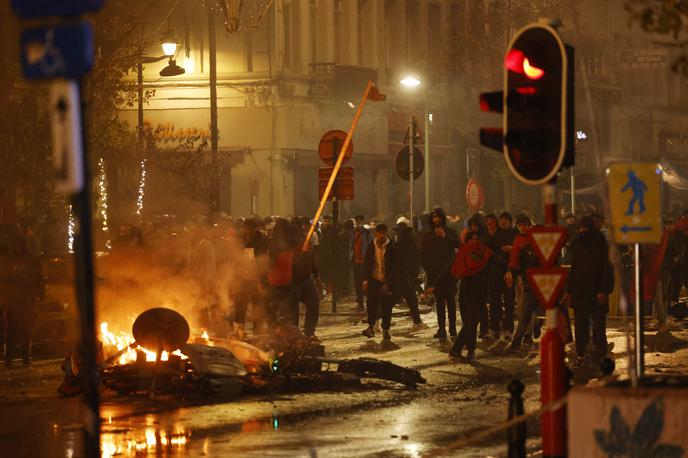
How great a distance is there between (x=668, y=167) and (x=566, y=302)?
33201 millimetres

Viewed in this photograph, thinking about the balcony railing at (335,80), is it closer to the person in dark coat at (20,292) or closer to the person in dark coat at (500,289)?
the person in dark coat at (500,289)

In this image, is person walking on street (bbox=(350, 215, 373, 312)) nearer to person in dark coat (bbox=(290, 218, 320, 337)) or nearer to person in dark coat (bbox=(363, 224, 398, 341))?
person in dark coat (bbox=(363, 224, 398, 341))

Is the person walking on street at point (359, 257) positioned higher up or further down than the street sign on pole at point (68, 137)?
further down

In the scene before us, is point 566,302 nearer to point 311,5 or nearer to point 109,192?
point 109,192

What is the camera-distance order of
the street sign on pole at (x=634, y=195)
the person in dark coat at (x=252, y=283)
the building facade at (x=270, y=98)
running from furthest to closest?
1. the building facade at (x=270, y=98)
2. the person in dark coat at (x=252, y=283)
3. the street sign on pole at (x=634, y=195)

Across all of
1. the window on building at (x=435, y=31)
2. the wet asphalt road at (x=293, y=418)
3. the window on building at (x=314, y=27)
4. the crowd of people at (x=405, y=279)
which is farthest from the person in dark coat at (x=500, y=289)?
the window on building at (x=435, y=31)

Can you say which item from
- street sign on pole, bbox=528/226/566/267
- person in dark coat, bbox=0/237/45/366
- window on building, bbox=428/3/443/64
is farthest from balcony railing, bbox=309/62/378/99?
street sign on pole, bbox=528/226/566/267

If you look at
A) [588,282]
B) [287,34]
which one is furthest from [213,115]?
[588,282]

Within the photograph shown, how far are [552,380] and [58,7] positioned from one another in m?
4.19

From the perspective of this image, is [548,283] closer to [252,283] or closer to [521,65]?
[521,65]

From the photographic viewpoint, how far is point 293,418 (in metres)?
13.2

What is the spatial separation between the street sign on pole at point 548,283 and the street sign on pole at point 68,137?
4.02 m

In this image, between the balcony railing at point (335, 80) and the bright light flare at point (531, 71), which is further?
the balcony railing at point (335, 80)

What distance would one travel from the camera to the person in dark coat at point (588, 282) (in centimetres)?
1739
